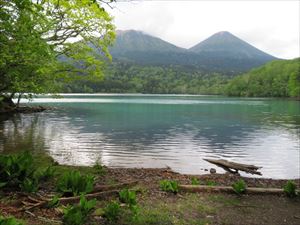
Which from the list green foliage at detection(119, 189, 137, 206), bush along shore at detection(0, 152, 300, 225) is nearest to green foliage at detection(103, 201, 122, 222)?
bush along shore at detection(0, 152, 300, 225)

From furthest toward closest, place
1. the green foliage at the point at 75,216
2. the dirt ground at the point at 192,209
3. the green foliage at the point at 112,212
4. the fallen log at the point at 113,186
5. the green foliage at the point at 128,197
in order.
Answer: the fallen log at the point at 113,186
the green foliage at the point at 128,197
the dirt ground at the point at 192,209
the green foliage at the point at 112,212
the green foliage at the point at 75,216

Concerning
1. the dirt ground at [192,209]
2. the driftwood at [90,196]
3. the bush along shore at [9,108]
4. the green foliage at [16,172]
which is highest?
the green foliage at [16,172]

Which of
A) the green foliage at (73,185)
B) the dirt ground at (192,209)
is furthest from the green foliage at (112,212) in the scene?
the green foliage at (73,185)

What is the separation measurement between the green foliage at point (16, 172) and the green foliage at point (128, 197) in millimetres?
3142

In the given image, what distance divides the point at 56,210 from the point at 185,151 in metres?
22.1

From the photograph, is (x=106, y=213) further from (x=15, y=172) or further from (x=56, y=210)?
(x=15, y=172)

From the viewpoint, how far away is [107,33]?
1251 inches

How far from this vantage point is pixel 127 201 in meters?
11.2

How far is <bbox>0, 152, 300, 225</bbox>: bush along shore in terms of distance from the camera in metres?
Result: 10.1

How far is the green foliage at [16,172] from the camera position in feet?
40.0

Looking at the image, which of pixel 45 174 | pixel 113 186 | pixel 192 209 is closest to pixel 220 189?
pixel 192 209

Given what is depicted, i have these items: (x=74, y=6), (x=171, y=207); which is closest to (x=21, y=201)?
(x=171, y=207)

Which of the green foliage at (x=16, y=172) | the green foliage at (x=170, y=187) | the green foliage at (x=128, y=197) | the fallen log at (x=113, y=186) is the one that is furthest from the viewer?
the green foliage at (x=170, y=187)

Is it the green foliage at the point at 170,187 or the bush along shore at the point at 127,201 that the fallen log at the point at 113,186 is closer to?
the bush along shore at the point at 127,201
